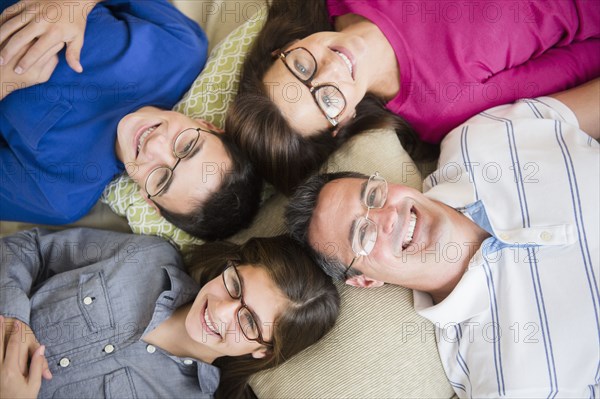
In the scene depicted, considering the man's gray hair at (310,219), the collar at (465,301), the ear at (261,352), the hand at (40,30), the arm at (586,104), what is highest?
the hand at (40,30)

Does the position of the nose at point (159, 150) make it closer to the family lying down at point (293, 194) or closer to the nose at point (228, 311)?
the family lying down at point (293, 194)

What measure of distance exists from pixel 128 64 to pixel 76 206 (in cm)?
50

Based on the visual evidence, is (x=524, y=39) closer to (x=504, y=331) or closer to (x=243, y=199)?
(x=504, y=331)

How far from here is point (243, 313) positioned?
1342 millimetres

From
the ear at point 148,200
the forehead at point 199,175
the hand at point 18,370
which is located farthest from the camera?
the ear at point 148,200

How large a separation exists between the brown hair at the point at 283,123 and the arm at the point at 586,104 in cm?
47

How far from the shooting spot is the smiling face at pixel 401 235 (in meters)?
1.30

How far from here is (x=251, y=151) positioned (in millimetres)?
1600

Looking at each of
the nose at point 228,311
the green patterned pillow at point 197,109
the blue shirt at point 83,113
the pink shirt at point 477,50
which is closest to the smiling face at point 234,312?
the nose at point 228,311

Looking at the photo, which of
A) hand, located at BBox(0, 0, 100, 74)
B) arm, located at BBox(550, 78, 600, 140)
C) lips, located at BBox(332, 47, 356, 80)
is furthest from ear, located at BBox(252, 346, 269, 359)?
arm, located at BBox(550, 78, 600, 140)

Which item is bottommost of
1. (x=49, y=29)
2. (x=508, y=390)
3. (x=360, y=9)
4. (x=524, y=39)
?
(x=508, y=390)

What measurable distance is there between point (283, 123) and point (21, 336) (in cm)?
96

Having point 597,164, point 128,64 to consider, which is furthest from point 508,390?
point 128,64

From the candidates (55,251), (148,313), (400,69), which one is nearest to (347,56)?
(400,69)
